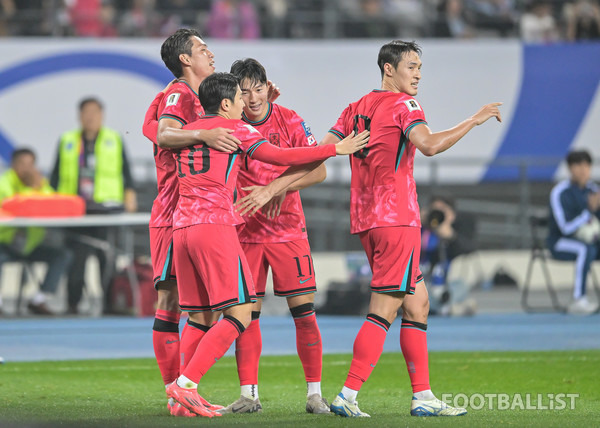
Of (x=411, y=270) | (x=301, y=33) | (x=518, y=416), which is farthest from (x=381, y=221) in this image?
(x=301, y=33)

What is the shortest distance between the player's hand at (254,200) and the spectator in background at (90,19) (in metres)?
12.0

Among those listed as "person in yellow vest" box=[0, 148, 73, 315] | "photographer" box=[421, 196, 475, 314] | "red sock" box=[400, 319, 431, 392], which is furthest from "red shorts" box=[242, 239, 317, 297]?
"person in yellow vest" box=[0, 148, 73, 315]

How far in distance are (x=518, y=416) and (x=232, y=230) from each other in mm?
1983

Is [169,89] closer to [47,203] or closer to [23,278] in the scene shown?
[47,203]

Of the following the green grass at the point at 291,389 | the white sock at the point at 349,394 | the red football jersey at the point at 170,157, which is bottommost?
the green grass at the point at 291,389

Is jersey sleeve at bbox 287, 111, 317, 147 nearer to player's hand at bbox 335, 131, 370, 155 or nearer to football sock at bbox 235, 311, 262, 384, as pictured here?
player's hand at bbox 335, 131, 370, 155

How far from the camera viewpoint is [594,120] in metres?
17.4

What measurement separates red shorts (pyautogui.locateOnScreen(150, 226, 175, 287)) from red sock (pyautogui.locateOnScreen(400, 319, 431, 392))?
4.88ft

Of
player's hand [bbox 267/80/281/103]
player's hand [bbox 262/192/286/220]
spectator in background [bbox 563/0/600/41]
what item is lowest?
player's hand [bbox 262/192/286/220]

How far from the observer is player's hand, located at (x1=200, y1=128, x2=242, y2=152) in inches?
229

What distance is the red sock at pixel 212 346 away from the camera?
18.9 feet

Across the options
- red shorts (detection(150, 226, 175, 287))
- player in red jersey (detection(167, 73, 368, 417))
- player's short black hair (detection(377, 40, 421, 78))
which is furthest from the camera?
red shorts (detection(150, 226, 175, 287))

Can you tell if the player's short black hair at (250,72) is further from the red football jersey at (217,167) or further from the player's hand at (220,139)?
the player's hand at (220,139)

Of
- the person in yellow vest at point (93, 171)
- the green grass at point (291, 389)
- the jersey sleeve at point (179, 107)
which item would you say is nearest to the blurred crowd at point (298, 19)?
the person in yellow vest at point (93, 171)
